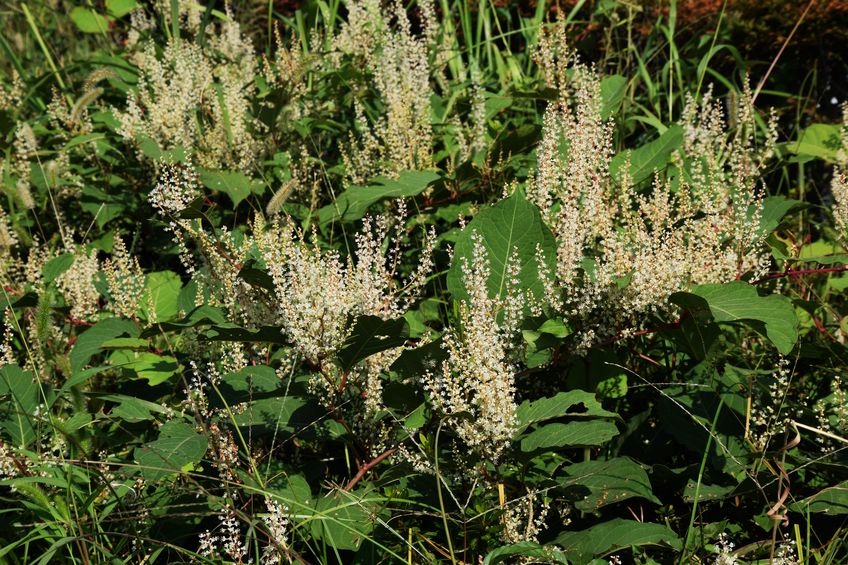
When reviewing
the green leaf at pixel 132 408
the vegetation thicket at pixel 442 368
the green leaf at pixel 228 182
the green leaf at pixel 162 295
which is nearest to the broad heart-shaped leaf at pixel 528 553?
the vegetation thicket at pixel 442 368

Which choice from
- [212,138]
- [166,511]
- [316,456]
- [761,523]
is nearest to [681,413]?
[761,523]

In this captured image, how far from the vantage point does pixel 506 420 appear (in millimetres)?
2486

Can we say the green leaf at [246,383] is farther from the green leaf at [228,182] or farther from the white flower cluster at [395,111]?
the white flower cluster at [395,111]

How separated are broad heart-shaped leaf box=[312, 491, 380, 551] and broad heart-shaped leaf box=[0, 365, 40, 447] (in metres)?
1.11

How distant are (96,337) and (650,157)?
2.42 meters

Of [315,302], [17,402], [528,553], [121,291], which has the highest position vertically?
[315,302]

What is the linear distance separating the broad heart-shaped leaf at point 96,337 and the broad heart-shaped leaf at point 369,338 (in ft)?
3.74

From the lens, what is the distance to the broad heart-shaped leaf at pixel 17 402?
3.01 meters

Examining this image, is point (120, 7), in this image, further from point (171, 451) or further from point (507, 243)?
point (171, 451)

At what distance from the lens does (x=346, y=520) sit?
8.47 ft

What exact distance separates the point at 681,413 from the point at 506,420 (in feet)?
2.67

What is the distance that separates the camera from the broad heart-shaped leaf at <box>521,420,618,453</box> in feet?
7.85

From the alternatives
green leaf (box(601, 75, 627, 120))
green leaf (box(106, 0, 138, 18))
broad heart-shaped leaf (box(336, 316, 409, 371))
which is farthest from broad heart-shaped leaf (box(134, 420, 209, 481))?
green leaf (box(106, 0, 138, 18))

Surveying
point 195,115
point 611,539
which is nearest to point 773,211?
point 611,539
